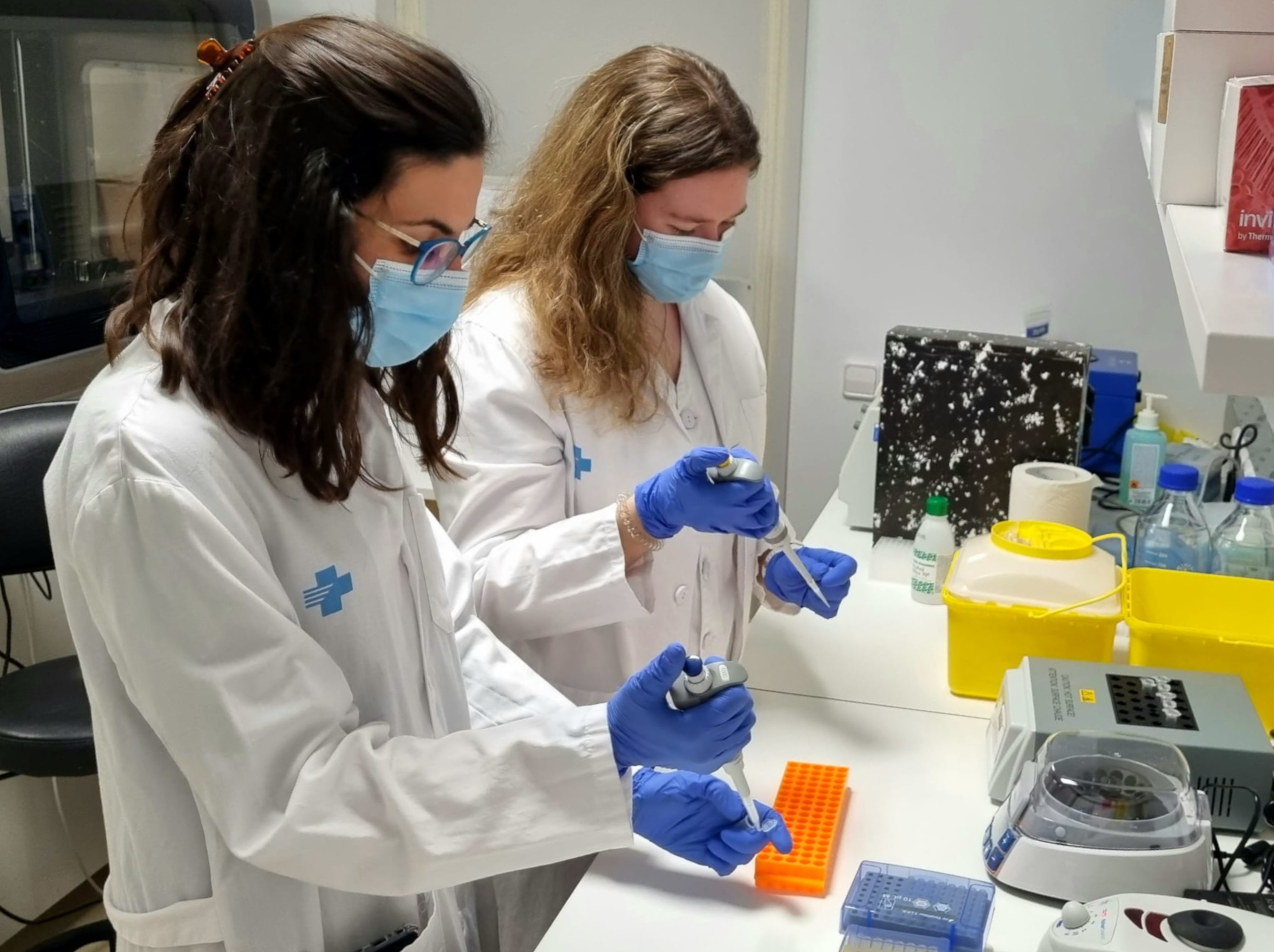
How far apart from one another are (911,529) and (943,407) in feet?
0.75

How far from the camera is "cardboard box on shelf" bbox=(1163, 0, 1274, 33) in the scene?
1256 millimetres

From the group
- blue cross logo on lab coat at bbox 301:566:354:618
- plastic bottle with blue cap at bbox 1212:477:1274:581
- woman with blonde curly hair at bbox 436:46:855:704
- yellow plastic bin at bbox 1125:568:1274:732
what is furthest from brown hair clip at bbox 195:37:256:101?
plastic bottle with blue cap at bbox 1212:477:1274:581

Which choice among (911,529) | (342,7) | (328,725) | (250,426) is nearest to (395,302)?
(250,426)

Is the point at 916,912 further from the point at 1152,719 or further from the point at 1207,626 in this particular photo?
the point at 1207,626

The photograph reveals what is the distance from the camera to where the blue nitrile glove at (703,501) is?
140cm

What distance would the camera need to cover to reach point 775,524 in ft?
4.85

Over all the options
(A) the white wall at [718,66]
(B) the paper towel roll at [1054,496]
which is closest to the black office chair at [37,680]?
(A) the white wall at [718,66]

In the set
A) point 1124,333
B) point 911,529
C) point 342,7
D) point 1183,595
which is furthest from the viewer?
point 342,7

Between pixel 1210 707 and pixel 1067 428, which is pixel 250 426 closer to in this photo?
pixel 1210 707

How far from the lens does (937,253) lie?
2615 millimetres

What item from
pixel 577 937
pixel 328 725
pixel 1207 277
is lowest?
pixel 577 937

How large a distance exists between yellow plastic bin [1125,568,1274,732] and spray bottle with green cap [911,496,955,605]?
0.33 m

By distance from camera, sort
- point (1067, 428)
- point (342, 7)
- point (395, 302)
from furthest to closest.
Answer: point (342, 7)
point (1067, 428)
point (395, 302)

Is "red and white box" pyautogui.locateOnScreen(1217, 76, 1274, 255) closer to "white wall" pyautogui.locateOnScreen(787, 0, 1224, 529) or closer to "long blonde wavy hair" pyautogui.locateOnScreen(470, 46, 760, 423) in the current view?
"long blonde wavy hair" pyautogui.locateOnScreen(470, 46, 760, 423)
